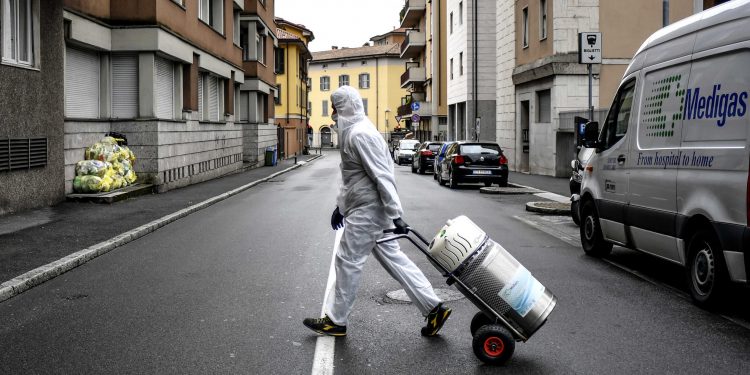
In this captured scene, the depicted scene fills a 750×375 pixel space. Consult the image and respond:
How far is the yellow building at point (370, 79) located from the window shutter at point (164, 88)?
2778 inches

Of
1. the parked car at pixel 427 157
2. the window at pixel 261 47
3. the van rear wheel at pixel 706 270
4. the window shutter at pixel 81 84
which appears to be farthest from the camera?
the window at pixel 261 47

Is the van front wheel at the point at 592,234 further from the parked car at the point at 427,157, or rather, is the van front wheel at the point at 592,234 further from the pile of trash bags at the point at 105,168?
the parked car at the point at 427,157

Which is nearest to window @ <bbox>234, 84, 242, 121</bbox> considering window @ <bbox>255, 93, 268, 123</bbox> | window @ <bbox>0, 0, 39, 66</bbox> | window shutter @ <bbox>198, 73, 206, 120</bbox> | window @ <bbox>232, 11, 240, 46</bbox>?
window @ <bbox>232, 11, 240, 46</bbox>

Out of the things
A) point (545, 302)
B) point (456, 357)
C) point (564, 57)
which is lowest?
point (456, 357)

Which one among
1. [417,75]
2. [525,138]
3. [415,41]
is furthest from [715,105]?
[417,75]

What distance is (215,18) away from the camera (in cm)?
2947

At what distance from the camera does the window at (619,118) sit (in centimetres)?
877

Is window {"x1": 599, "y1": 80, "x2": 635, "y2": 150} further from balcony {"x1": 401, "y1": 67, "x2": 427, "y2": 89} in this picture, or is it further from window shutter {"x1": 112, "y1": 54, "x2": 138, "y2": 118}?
balcony {"x1": 401, "y1": 67, "x2": 427, "y2": 89}

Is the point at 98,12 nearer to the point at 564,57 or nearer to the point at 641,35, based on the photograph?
the point at 564,57

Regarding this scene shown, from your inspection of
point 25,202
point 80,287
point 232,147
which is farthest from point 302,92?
point 80,287

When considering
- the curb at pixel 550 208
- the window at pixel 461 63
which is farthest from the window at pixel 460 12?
the curb at pixel 550 208

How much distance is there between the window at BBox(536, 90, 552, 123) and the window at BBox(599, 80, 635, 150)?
61.4 ft

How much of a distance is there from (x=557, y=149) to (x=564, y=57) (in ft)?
10.4

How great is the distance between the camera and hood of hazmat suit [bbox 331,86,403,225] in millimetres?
5512
